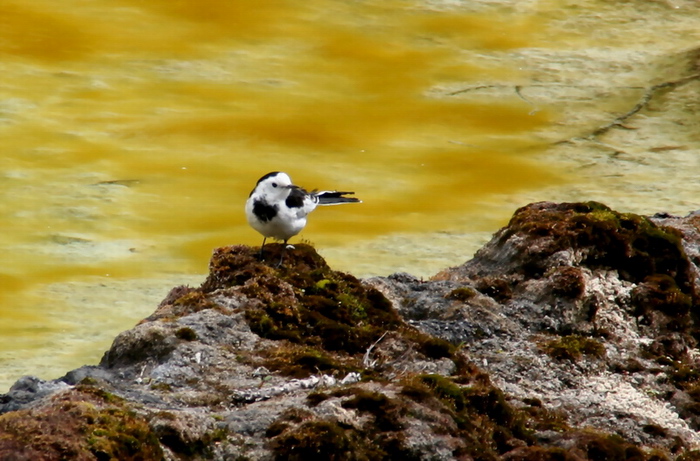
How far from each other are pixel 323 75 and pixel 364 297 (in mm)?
15163

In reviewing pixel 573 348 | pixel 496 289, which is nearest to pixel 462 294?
pixel 496 289

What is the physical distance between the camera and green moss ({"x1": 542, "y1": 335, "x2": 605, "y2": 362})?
5508 millimetres

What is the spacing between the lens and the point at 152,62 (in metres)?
20.8

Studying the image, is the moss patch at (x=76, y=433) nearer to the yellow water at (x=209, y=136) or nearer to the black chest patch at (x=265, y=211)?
the black chest patch at (x=265, y=211)

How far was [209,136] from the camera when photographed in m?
17.3

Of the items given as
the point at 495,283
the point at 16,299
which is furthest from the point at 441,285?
the point at 16,299

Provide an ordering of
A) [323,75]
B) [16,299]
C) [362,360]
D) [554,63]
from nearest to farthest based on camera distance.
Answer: [362,360], [16,299], [323,75], [554,63]

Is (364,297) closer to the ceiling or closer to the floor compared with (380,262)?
closer to the ceiling

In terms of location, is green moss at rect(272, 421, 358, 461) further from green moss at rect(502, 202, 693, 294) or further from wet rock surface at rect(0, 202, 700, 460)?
green moss at rect(502, 202, 693, 294)

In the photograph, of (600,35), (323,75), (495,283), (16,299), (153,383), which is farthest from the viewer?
(600,35)

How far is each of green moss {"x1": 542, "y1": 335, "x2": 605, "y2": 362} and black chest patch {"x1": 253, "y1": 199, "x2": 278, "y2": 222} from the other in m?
1.36

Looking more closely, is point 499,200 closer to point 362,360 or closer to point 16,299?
point 16,299

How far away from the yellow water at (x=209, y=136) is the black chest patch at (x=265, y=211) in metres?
4.17

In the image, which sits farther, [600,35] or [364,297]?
[600,35]
